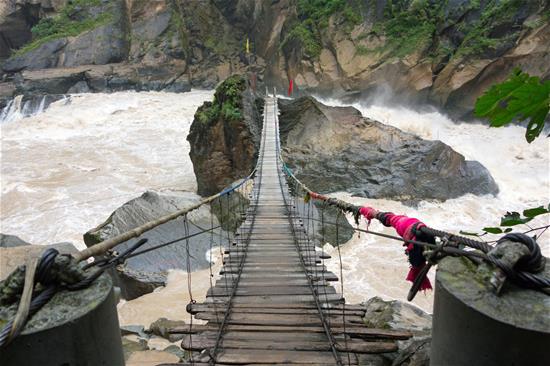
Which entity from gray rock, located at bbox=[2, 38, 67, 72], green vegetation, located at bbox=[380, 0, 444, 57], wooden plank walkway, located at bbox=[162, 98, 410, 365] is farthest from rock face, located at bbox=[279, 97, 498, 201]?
gray rock, located at bbox=[2, 38, 67, 72]

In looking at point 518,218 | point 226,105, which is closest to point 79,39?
point 226,105

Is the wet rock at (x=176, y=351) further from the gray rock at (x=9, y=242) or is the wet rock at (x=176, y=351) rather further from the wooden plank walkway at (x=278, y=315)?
the gray rock at (x=9, y=242)

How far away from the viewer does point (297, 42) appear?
Answer: 69.8ft

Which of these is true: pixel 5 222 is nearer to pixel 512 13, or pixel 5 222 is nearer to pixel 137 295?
pixel 137 295

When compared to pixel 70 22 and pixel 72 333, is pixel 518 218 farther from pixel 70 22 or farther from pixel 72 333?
pixel 70 22

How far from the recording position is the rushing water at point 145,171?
7.97 metres

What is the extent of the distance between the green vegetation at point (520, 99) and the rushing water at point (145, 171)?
5887mm

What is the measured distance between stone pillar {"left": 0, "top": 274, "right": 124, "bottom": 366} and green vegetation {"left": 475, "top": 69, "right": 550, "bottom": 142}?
102 cm

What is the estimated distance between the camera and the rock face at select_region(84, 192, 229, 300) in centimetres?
627

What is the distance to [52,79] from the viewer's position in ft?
73.2

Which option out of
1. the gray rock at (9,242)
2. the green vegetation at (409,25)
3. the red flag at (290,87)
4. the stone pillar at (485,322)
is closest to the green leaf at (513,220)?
the stone pillar at (485,322)

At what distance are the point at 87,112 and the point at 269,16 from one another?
12357 mm

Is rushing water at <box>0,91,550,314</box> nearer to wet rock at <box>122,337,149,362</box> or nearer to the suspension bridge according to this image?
wet rock at <box>122,337,149,362</box>

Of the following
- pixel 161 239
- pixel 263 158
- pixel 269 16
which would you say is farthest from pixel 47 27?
pixel 161 239
